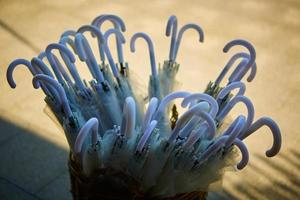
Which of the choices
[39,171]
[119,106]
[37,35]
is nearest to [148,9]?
[37,35]

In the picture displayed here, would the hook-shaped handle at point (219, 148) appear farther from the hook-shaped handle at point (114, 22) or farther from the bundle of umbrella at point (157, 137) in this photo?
the hook-shaped handle at point (114, 22)

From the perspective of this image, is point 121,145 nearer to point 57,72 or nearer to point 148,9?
point 57,72

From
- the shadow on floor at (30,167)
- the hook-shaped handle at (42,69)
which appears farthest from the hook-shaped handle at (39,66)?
the shadow on floor at (30,167)

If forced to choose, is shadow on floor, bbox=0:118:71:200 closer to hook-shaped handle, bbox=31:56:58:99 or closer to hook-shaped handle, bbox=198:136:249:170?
hook-shaped handle, bbox=31:56:58:99

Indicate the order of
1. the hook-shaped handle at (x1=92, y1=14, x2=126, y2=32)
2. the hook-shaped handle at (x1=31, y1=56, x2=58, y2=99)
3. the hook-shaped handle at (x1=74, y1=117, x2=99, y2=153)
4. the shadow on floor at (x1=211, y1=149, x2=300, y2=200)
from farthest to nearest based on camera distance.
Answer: the shadow on floor at (x1=211, y1=149, x2=300, y2=200) → the hook-shaped handle at (x1=92, y1=14, x2=126, y2=32) → the hook-shaped handle at (x1=31, y1=56, x2=58, y2=99) → the hook-shaped handle at (x1=74, y1=117, x2=99, y2=153)

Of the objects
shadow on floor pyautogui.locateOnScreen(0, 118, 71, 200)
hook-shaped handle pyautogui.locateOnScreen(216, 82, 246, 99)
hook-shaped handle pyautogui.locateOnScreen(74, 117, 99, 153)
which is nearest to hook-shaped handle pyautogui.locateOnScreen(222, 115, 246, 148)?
hook-shaped handle pyautogui.locateOnScreen(216, 82, 246, 99)
